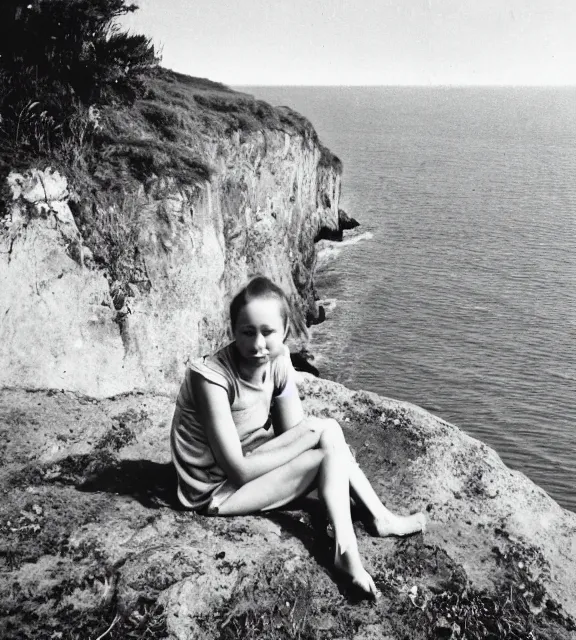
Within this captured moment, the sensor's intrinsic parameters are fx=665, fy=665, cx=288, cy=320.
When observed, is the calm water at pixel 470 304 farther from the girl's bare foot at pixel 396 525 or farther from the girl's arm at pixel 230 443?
the girl's arm at pixel 230 443

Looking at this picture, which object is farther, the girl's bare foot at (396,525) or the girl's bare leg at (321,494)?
the girl's bare foot at (396,525)

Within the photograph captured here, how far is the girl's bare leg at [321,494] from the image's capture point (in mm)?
5922

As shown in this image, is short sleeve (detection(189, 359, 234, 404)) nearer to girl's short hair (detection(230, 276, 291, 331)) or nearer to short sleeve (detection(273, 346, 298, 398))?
girl's short hair (detection(230, 276, 291, 331))

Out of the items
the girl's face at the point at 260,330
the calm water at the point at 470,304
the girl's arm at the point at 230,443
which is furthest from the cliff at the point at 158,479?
the calm water at the point at 470,304

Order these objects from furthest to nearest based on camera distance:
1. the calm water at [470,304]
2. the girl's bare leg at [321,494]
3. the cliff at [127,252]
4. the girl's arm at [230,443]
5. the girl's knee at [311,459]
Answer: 1. the calm water at [470,304]
2. the cliff at [127,252]
3. the girl's knee at [311,459]
4. the girl's bare leg at [321,494]
5. the girl's arm at [230,443]

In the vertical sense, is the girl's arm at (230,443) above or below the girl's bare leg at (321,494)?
above

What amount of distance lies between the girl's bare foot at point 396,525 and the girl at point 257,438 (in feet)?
1.01

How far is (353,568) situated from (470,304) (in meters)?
33.8

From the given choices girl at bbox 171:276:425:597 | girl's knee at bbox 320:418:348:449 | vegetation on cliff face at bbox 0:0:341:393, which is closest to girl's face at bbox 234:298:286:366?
girl at bbox 171:276:425:597

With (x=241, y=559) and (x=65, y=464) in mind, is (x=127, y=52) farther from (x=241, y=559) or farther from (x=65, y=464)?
(x=241, y=559)

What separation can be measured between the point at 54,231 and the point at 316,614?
36.5 feet

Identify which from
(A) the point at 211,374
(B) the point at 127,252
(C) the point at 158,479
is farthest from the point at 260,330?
(B) the point at 127,252

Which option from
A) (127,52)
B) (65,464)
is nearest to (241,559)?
(65,464)

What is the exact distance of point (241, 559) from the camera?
20.8 feet
